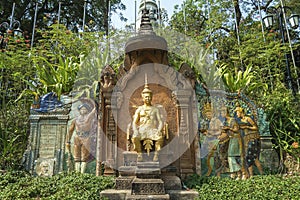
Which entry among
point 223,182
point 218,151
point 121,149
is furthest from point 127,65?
point 223,182

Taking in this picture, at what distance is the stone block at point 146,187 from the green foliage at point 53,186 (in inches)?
24.6

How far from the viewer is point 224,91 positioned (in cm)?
642

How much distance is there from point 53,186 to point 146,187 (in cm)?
171

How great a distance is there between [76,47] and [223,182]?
600cm

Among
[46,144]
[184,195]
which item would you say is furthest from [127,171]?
[46,144]

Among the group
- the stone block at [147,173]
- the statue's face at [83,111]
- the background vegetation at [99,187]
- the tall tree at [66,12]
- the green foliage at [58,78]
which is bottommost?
the background vegetation at [99,187]

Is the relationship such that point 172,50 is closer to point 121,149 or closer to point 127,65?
point 127,65

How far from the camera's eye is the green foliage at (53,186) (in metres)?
4.46

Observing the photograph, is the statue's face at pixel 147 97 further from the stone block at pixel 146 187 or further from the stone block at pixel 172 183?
the stone block at pixel 146 187

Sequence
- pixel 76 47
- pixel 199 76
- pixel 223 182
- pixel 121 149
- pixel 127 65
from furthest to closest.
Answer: pixel 76 47
pixel 199 76
pixel 127 65
pixel 121 149
pixel 223 182

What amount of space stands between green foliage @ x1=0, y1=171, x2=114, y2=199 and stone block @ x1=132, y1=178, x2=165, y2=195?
0.63 meters

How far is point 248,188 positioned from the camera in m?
4.57

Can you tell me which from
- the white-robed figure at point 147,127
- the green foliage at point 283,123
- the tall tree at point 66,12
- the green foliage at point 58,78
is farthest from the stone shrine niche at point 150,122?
the tall tree at point 66,12

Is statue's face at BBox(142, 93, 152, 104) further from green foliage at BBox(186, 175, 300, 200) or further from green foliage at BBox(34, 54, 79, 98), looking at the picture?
green foliage at BBox(34, 54, 79, 98)
